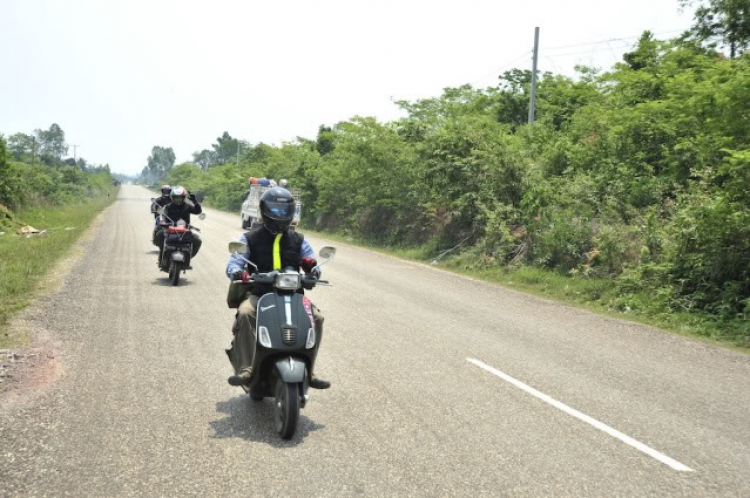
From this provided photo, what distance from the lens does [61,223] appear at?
31953 millimetres

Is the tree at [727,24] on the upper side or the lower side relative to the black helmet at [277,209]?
upper

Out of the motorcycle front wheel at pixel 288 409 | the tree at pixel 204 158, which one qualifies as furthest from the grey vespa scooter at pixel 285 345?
the tree at pixel 204 158

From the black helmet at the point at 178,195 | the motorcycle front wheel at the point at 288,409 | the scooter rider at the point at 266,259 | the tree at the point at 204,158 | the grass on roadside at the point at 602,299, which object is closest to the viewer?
the motorcycle front wheel at the point at 288,409

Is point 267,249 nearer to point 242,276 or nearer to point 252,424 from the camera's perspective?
point 242,276

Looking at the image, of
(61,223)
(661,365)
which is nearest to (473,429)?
(661,365)

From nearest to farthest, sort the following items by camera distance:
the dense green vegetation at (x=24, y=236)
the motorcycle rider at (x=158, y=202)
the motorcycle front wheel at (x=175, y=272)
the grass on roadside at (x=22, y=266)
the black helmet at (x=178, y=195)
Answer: the grass on roadside at (x=22, y=266)
the dense green vegetation at (x=24, y=236)
the motorcycle front wheel at (x=175, y=272)
the black helmet at (x=178, y=195)
the motorcycle rider at (x=158, y=202)

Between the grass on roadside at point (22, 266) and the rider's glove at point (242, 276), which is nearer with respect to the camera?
the rider's glove at point (242, 276)

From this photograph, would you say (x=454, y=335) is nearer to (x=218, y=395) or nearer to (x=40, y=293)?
(x=218, y=395)

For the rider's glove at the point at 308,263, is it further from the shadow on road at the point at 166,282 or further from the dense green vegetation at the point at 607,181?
the shadow on road at the point at 166,282

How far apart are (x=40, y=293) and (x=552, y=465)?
32.7ft

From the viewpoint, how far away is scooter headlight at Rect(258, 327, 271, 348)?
4.98 m

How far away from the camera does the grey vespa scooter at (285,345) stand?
486 centimetres

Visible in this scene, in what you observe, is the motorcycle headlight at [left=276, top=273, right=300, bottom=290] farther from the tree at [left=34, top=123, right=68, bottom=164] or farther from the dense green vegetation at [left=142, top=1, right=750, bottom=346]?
the tree at [left=34, top=123, right=68, bottom=164]

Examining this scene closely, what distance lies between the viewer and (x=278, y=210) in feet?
17.9
